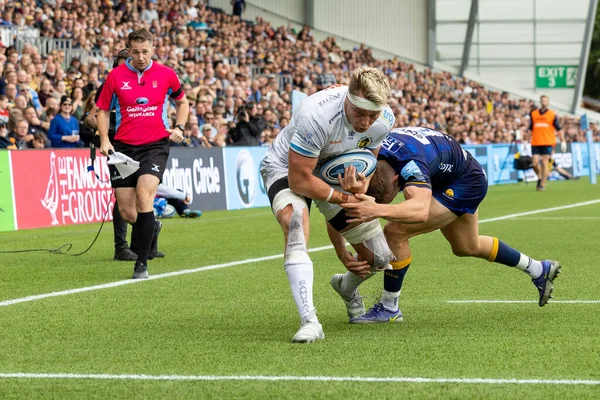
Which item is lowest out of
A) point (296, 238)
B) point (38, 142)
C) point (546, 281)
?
point (38, 142)

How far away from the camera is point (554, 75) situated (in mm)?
55312

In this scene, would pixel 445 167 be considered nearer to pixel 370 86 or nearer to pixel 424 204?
pixel 424 204

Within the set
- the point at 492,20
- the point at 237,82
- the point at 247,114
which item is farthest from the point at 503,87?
the point at 247,114

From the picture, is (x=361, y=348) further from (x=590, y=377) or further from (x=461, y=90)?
(x=461, y=90)

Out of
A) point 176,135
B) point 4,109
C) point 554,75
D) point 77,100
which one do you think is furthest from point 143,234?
point 554,75

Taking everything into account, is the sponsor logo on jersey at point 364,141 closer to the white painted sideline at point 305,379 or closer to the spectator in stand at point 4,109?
the white painted sideline at point 305,379

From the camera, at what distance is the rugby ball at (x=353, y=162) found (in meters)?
6.47

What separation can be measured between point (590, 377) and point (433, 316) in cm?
226

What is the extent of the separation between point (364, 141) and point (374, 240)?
2.36 feet

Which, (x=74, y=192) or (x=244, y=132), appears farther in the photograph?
(x=244, y=132)

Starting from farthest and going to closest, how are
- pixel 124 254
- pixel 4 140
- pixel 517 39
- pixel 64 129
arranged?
pixel 517 39, pixel 64 129, pixel 4 140, pixel 124 254

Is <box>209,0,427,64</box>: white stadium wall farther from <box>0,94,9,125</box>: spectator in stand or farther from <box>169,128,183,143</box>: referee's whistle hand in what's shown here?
<box>169,128,183,143</box>: referee's whistle hand

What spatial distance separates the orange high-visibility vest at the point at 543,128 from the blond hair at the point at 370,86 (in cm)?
2111

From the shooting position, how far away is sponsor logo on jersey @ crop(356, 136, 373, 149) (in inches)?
256
